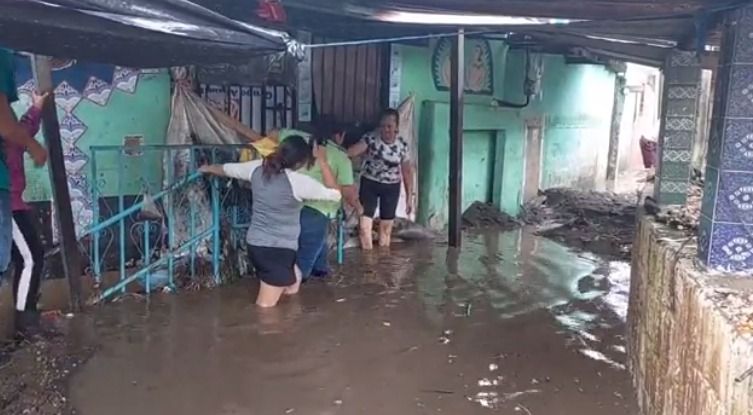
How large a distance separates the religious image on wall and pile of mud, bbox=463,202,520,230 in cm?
159

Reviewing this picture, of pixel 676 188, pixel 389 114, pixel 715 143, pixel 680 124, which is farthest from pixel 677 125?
pixel 389 114

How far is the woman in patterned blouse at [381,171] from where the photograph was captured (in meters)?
7.62

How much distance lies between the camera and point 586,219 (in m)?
10.7

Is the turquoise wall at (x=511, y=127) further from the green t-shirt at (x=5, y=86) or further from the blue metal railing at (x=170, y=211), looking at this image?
the green t-shirt at (x=5, y=86)

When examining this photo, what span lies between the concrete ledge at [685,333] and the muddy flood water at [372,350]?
409 mm

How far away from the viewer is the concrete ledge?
8.09 ft

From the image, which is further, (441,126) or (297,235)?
(441,126)

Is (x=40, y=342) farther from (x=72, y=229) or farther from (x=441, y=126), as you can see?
(x=441, y=126)

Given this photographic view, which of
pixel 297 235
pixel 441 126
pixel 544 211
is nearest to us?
pixel 297 235

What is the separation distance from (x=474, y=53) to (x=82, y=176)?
18.2ft

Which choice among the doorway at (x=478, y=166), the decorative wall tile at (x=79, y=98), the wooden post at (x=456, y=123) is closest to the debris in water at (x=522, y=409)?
Answer: the decorative wall tile at (x=79, y=98)

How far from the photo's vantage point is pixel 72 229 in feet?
16.7

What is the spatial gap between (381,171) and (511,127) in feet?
12.3

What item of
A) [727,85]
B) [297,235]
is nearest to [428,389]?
[297,235]
